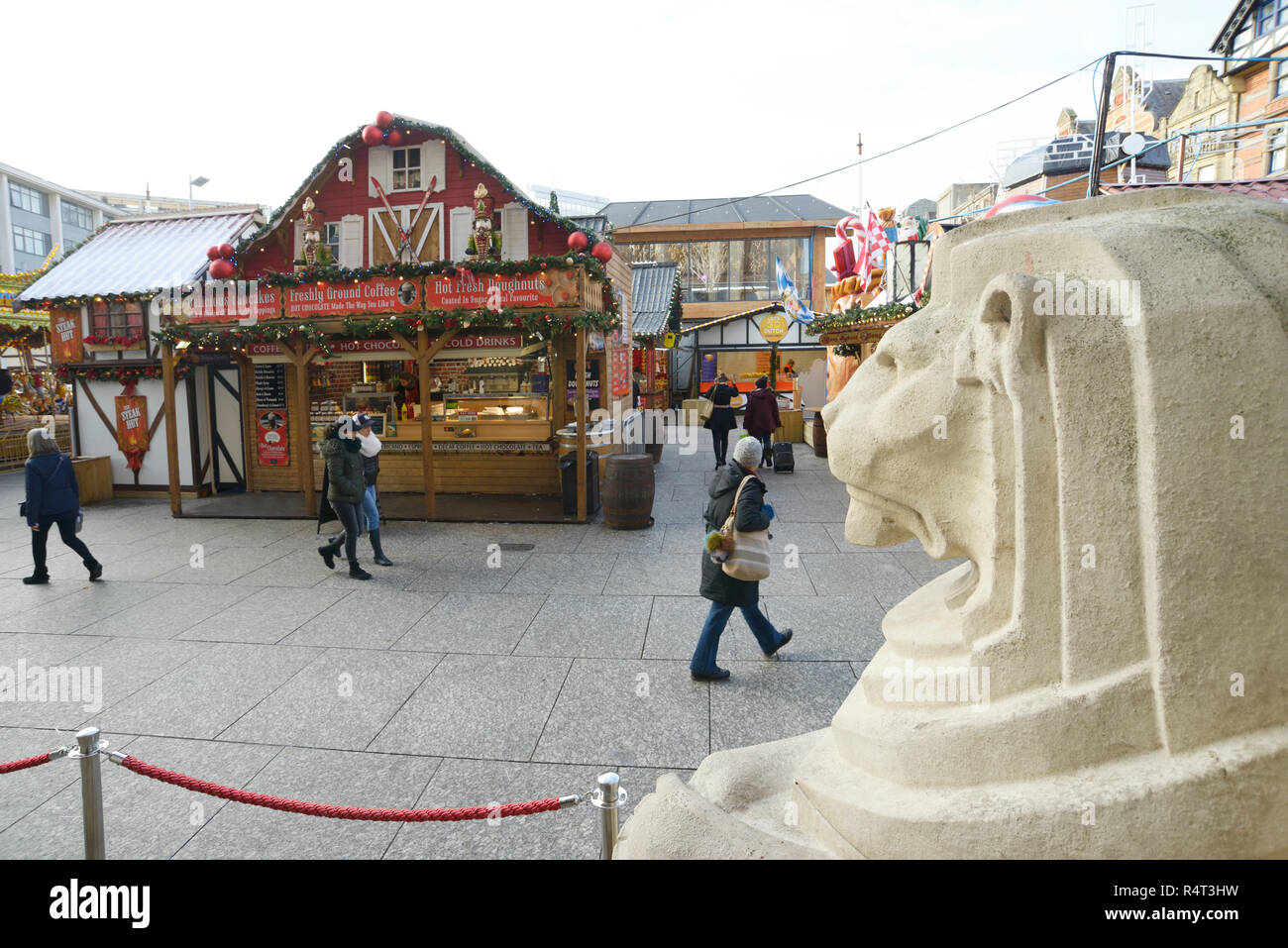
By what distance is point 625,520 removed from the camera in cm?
1039

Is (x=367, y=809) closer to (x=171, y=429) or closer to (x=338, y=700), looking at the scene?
(x=338, y=700)

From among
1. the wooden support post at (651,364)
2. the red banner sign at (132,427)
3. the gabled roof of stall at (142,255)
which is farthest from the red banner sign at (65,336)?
the wooden support post at (651,364)

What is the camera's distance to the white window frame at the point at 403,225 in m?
11.8

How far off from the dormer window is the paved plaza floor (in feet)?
18.9

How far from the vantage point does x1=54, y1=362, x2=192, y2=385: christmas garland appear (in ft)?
43.9

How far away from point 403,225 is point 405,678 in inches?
337

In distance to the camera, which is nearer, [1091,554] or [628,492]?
[1091,554]

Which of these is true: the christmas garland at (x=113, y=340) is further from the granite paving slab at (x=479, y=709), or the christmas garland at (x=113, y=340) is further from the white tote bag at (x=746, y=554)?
the white tote bag at (x=746, y=554)

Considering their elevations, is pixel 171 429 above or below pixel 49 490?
above

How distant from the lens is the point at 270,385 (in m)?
13.6

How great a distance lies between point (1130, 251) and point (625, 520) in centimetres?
868

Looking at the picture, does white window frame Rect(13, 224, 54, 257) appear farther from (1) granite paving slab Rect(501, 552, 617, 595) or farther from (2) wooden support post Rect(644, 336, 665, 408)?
(1) granite paving slab Rect(501, 552, 617, 595)

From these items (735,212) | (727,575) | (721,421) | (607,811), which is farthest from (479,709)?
(735,212)
